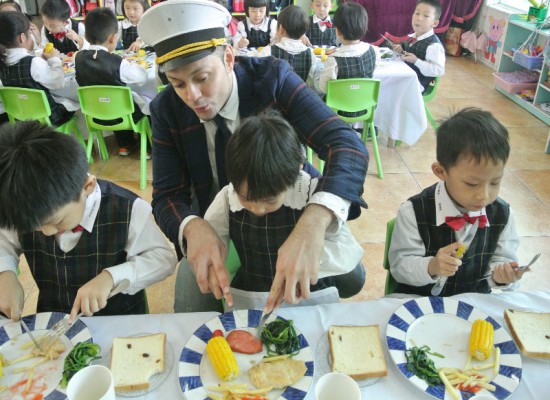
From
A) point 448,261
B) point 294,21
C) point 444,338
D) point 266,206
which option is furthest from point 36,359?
point 294,21

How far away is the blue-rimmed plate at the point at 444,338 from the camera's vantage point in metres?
0.97

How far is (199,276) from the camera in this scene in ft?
3.71

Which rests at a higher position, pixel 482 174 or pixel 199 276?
pixel 482 174

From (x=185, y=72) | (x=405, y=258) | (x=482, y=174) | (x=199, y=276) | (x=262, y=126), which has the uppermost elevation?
(x=185, y=72)

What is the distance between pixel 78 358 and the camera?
1020mm

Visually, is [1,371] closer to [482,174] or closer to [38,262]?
[38,262]

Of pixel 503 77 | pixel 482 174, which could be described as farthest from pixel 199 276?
pixel 503 77

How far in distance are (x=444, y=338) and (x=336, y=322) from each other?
26 cm

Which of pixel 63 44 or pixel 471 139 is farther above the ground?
pixel 471 139

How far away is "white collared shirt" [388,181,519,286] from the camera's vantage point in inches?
56.9

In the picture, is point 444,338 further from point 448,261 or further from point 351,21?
point 351,21

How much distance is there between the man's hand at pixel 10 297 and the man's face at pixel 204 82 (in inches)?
27.2

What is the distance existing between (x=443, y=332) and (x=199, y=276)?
0.61 metres

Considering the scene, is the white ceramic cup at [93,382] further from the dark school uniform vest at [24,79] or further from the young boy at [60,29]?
the young boy at [60,29]
